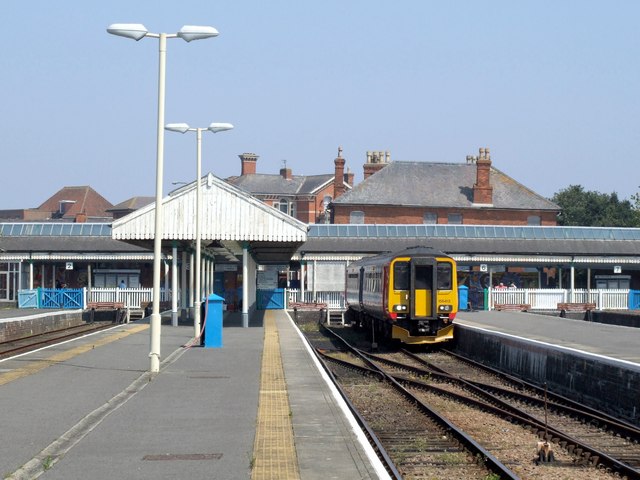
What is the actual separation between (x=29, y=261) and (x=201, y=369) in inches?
1549

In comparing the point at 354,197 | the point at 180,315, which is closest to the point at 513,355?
the point at 180,315

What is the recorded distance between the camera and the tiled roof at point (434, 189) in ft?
258

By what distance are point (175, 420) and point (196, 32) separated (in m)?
9.11

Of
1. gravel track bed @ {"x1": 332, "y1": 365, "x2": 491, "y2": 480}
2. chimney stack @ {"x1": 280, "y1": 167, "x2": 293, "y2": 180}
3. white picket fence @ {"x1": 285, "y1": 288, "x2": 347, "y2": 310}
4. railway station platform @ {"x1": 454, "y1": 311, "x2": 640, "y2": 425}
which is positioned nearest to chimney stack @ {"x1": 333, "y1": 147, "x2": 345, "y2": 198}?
chimney stack @ {"x1": 280, "y1": 167, "x2": 293, "y2": 180}

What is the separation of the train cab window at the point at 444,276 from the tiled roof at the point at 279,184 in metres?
68.0

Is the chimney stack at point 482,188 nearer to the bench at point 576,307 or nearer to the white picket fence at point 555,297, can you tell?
the white picket fence at point 555,297

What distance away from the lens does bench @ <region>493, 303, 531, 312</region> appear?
157ft

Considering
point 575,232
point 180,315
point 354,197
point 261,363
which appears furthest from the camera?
point 354,197

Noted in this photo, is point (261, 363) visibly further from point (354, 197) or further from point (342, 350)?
point (354, 197)

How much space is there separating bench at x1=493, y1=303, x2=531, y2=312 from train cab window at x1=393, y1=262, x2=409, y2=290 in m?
19.0

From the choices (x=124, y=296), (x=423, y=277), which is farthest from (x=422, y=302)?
(x=124, y=296)

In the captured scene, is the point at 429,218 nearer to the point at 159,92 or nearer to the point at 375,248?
the point at 375,248

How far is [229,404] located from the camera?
1374cm

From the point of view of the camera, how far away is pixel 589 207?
115312 mm
